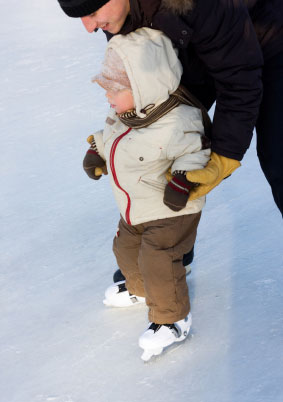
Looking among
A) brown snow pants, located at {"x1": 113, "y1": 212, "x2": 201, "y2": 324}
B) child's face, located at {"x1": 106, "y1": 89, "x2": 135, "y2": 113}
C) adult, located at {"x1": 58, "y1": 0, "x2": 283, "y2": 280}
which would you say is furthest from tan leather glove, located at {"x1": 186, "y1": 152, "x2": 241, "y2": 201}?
child's face, located at {"x1": 106, "y1": 89, "x2": 135, "y2": 113}

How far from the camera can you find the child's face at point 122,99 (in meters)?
1.61

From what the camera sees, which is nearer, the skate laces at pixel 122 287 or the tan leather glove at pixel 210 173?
the tan leather glove at pixel 210 173

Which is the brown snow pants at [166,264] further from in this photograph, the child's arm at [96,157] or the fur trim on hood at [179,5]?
the fur trim on hood at [179,5]

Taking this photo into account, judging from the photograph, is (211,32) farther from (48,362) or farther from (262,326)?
(48,362)

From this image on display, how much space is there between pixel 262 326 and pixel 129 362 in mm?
376

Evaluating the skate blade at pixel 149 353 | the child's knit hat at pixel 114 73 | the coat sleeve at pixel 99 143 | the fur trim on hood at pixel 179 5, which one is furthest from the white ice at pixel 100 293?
the fur trim on hood at pixel 179 5

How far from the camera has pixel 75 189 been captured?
2.70 m

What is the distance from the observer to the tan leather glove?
1.61m

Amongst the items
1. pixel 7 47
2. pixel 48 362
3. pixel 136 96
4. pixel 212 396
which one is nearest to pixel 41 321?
pixel 48 362

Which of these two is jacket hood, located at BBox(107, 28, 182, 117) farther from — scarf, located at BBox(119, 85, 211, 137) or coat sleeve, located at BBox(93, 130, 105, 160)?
coat sleeve, located at BBox(93, 130, 105, 160)

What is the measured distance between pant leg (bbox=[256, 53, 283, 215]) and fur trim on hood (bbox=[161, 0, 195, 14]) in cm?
33

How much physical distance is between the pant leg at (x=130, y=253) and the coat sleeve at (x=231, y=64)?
0.40 metres

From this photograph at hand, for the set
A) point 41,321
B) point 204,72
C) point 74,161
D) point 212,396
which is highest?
point 204,72

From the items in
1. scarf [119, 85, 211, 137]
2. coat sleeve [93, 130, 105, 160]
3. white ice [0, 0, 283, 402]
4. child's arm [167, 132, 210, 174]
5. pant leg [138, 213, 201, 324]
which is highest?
scarf [119, 85, 211, 137]
